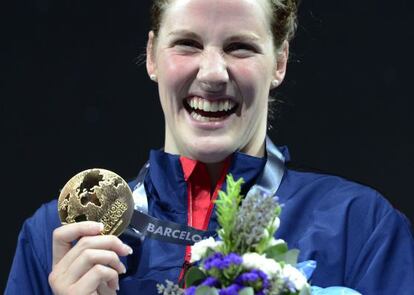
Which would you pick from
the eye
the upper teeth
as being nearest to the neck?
the upper teeth

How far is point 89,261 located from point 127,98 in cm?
167

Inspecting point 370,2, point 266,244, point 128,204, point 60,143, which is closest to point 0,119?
point 60,143

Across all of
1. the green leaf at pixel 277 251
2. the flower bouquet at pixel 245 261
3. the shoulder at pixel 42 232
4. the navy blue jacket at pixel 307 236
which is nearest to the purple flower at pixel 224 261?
the flower bouquet at pixel 245 261

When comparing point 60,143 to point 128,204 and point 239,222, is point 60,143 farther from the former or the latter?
point 239,222

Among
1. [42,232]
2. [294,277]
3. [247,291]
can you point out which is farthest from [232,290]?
[42,232]

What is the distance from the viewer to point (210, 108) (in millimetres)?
2891

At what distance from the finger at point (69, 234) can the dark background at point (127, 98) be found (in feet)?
4.80

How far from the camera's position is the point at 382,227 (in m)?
2.85

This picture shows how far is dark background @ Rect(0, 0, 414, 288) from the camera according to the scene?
4.09 metres

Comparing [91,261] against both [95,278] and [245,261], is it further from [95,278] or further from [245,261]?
[245,261]

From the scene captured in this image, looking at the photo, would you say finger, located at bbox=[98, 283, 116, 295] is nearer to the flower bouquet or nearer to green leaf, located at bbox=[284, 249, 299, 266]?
the flower bouquet

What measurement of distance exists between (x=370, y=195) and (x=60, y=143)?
151 cm

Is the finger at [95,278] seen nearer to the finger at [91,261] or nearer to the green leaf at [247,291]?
the finger at [91,261]

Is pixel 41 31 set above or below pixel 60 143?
above
